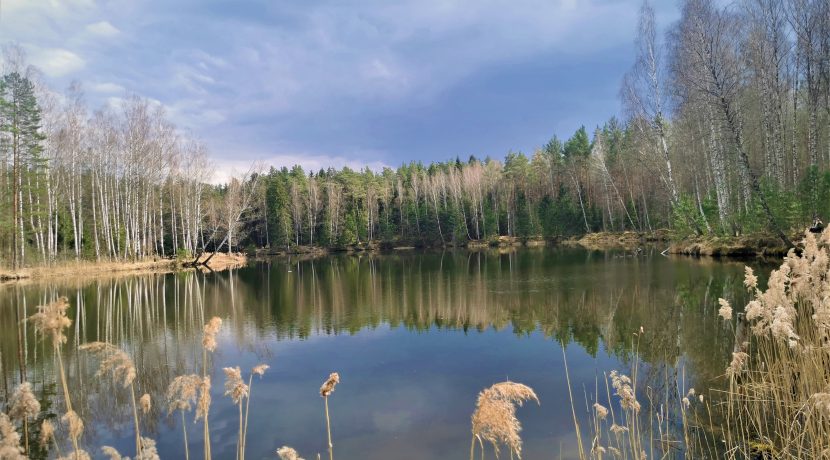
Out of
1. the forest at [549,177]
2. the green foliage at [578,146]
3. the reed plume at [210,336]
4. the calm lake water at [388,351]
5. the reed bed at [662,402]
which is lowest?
the calm lake water at [388,351]

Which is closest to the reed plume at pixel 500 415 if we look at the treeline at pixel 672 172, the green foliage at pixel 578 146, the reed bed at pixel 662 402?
the reed bed at pixel 662 402

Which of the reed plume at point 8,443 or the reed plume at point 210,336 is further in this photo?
the reed plume at point 210,336

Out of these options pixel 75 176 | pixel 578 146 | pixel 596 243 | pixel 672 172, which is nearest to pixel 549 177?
pixel 578 146

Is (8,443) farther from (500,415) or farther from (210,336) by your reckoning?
(500,415)

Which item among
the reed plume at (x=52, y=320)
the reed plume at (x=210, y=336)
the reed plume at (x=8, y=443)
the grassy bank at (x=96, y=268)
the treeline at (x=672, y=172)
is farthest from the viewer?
the grassy bank at (x=96, y=268)

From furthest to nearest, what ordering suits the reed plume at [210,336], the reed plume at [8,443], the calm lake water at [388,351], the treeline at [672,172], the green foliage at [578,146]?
1. the green foliage at [578,146]
2. the treeline at [672,172]
3. the calm lake water at [388,351]
4. the reed plume at [210,336]
5. the reed plume at [8,443]

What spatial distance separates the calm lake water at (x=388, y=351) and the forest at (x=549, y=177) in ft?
29.6

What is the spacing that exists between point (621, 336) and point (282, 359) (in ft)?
23.2

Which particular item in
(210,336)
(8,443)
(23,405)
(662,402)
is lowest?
(662,402)

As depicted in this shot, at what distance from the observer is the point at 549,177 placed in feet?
216

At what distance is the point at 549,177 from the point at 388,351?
59.6 meters

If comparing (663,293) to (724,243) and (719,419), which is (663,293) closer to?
(719,419)

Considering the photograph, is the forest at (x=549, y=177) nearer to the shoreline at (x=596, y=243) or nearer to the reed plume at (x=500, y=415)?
the shoreline at (x=596, y=243)

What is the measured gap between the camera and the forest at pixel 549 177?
2067 cm
